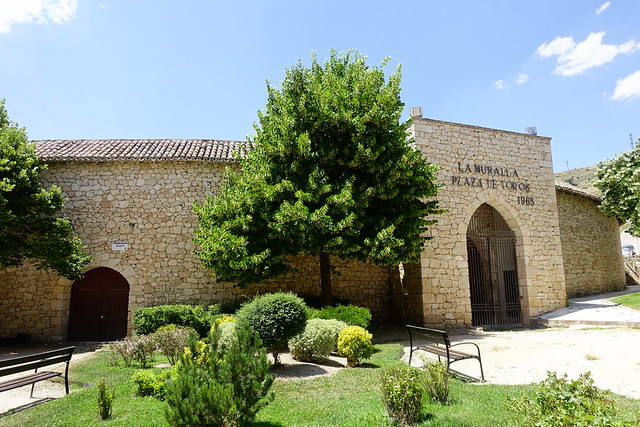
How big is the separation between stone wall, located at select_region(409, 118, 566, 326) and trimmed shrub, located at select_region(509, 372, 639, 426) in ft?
30.7

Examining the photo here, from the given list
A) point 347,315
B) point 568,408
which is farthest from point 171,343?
point 568,408

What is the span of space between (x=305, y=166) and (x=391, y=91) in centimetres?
329

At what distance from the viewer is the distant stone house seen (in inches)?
518

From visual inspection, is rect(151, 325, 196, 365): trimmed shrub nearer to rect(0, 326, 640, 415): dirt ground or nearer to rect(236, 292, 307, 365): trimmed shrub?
rect(236, 292, 307, 365): trimmed shrub

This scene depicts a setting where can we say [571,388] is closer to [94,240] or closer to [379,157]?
[379,157]

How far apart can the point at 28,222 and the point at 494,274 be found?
15.3 metres

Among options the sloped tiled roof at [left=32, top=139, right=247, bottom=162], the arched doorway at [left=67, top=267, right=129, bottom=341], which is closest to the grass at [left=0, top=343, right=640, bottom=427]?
the arched doorway at [left=67, top=267, right=129, bottom=341]

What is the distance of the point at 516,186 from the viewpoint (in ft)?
48.5

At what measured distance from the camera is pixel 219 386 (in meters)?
4.01

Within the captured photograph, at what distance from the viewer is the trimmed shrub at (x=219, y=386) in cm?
393

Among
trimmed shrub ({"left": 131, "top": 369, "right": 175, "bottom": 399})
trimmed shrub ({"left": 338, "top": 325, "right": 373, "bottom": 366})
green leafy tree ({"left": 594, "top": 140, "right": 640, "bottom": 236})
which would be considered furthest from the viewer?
green leafy tree ({"left": 594, "top": 140, "right": 640, "bottom": 236})

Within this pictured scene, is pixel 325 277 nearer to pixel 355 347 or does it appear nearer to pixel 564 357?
pixel 355 347

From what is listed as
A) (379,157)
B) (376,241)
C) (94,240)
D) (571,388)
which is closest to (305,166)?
(379,157)

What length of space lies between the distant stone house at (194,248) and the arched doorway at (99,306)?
3 centimetres
